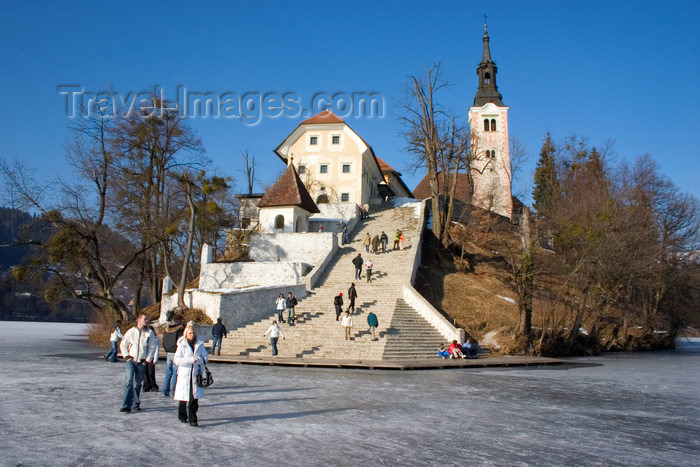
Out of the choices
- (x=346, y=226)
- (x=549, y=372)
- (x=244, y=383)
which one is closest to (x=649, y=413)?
(x=549, y=372)

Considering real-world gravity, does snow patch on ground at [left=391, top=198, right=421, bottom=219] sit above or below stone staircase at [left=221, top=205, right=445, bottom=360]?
above

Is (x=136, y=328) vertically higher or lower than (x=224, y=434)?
higher

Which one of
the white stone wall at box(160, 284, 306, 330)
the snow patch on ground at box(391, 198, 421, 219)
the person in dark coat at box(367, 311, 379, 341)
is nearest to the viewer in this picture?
the person in dark coat at box(367, 311, 379, 341)

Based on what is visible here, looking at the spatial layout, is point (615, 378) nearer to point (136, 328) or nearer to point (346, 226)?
point (136, 328)

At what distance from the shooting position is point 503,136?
218ft

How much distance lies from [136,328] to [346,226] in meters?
30.5

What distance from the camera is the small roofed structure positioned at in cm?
3578

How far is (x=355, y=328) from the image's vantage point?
22.3 metres

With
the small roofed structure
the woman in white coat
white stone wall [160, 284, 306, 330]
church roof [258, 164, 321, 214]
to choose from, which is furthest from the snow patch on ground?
the woman in white coat

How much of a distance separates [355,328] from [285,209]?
1559 cm

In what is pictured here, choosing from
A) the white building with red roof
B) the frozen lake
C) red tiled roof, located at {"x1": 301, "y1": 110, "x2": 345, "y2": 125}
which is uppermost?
red tiled roof, located at {"x1": 301, "y1": 110, "x2": 345, "y2": 125}

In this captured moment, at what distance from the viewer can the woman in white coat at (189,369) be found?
7809 millimetres

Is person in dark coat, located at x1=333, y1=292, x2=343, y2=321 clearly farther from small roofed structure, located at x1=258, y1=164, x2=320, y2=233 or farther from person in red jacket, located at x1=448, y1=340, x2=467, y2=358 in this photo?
small roofed structure, located at x1=258, y1=164, x2=320, y2=233

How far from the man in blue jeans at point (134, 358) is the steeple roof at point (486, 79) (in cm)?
6573
